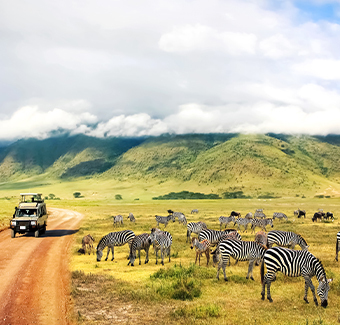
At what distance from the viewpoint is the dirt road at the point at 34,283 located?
43.7ft

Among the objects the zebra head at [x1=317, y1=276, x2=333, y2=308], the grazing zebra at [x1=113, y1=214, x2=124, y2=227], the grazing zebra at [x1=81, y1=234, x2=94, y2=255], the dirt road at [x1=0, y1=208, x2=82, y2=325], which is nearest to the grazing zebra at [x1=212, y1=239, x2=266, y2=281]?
the zebra head at [x1=317, y1=276, x2=333, y2=308]

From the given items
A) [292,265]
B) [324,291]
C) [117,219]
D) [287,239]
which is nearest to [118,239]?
[287,239]

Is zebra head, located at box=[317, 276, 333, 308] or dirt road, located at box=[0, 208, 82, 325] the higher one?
zebra head, located at box=[317, 276, 333, 308]

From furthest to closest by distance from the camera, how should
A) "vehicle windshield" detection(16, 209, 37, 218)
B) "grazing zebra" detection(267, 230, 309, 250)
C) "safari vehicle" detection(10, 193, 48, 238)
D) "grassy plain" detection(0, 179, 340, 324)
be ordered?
"vehicle windshield" detection(16, 209, 37, 218), "safari vehicle" detection(10, 193, 48, 238), "grazing zebra" detection(267, 230, 309, 250), "grassy plain" detection(0, 179, 340, 324)

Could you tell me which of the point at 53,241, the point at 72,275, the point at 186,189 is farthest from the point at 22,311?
the point at 186,189

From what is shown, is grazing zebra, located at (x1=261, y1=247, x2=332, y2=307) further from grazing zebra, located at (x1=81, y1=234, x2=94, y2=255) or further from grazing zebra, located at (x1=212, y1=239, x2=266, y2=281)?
grazing zebra, located at (x1=81, y1=234, x2=94, y2=255)

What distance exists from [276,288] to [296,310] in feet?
10.6

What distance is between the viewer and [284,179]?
589ft

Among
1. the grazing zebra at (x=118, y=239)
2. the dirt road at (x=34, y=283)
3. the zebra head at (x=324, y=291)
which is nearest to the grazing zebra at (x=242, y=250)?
the zebra head at (x=324, y=291)

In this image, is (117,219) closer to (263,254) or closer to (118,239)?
(118,239)

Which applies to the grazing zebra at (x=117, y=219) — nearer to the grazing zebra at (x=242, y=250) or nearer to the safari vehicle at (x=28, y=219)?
the safari vehicle at (x=28, y=219)

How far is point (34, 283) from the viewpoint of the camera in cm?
1791

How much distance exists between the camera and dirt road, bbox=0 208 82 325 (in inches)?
524

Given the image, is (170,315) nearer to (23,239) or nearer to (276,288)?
(276,288)
